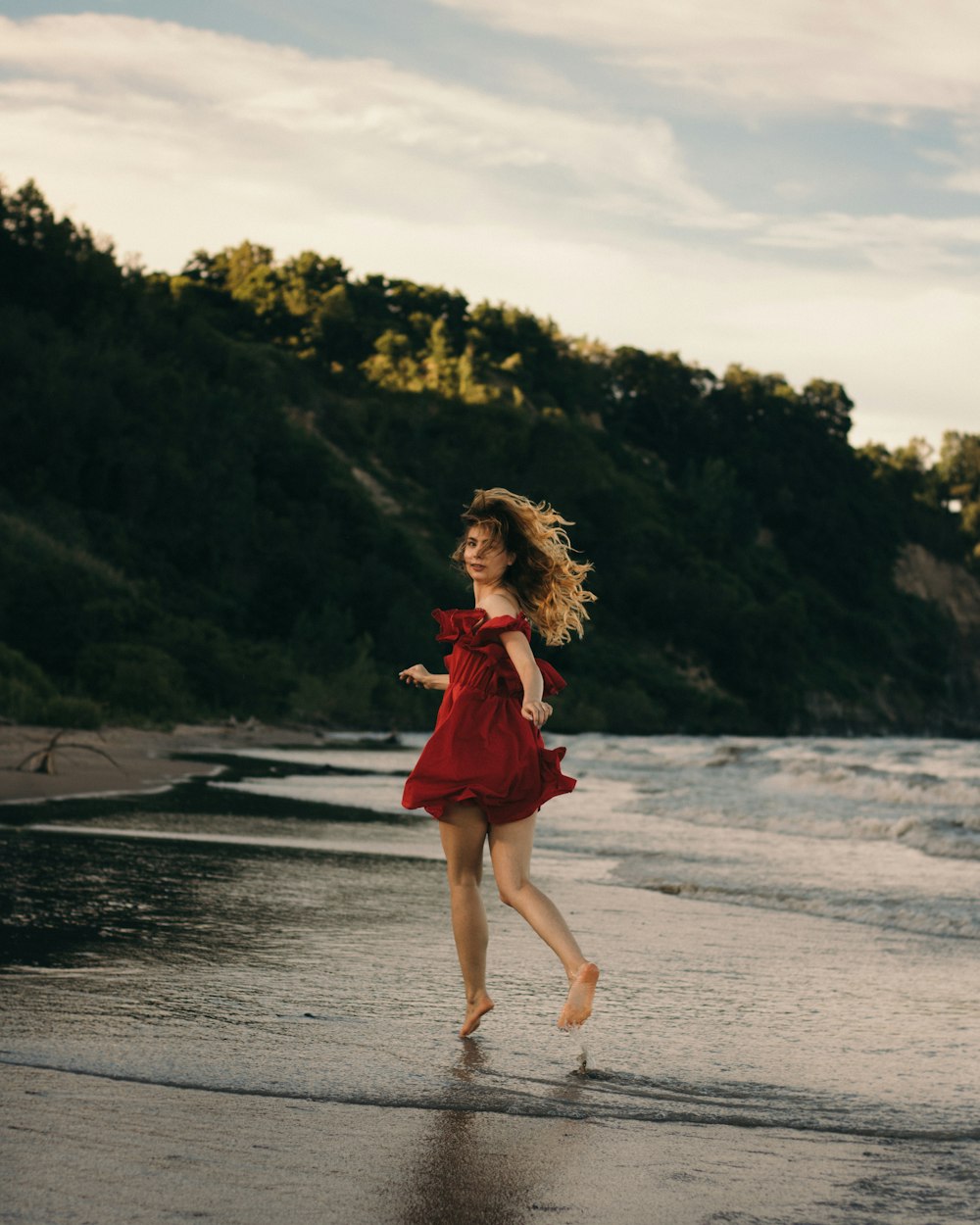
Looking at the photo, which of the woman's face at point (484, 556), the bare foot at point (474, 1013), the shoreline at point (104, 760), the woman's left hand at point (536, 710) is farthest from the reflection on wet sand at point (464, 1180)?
the shoreline at point (104, 760)

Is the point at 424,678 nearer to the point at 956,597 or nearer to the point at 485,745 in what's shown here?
the point at 485,745

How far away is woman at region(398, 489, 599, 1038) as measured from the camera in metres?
4.88

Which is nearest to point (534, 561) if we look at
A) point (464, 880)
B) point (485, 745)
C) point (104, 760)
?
point (485, 745)

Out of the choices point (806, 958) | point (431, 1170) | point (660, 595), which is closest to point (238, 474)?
point (660, 595)

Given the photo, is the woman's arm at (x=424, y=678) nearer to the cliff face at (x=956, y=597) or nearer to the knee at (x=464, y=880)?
the knee at (x=464, y=880)

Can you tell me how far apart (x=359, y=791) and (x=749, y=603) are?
61.2 meters

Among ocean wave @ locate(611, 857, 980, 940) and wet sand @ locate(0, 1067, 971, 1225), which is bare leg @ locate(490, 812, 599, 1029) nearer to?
wet sand @ locate(0, 1067, 971, 1225)

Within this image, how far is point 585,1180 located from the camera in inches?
134

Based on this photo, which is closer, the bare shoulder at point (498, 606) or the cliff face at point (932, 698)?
the bare shoulder at point (498, 606)

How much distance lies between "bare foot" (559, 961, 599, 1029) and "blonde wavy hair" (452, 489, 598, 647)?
1.10 meters

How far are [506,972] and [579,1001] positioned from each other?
4.73ft

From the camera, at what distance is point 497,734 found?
195 inches

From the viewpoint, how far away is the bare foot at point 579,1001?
15.0 ft

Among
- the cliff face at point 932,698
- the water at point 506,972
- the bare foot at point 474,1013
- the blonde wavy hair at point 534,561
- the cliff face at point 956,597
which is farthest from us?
the cliff face at point 956,597
